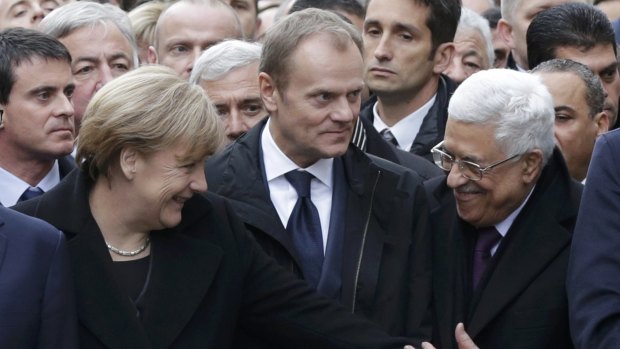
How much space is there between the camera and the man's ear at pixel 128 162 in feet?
15.6

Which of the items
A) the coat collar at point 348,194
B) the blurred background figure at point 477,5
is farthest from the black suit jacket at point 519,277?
the blurred background figure at point 477,5

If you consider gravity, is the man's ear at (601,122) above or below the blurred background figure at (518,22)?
above

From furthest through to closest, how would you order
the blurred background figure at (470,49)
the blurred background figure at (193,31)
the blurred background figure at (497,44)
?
the blurred background figure at (497,44) → the blurred background figure at (470,49) → the blurred background figure at (193,31)

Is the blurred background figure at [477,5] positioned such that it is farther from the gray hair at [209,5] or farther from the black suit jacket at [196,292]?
the black suit jacket at [196,292]

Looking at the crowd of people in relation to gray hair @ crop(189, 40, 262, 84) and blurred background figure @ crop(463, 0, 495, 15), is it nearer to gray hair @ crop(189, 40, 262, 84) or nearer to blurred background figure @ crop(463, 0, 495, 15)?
gray hair @ crop(189, 40, 262, 84)

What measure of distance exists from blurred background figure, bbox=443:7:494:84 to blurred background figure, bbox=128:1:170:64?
186 centimetres

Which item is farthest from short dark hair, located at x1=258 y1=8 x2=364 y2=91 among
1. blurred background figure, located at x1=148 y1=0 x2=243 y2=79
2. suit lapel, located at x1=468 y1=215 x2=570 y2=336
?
blurred background figure, located at x1=148 y1=0 x2=243 y2=79

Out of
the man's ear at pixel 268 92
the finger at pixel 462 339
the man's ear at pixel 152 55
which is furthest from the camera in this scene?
the man's ear at pixel 152 55

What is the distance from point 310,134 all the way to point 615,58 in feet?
7.30

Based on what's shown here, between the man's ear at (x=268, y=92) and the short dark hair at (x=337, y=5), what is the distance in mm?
2539

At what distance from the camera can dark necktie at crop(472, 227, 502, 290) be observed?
519cm

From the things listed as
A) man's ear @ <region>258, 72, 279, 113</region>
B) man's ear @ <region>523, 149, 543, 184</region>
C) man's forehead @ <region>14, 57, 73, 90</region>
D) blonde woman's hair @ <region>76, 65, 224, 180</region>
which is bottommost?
man's forehead @ <region>14, 57, 73, 90</region>

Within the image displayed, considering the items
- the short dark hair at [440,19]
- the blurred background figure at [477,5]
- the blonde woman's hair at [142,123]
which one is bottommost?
the blurred background figure at [477,5]

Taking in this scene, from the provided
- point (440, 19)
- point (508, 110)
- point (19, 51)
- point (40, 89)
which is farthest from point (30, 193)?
point (440, 19)
